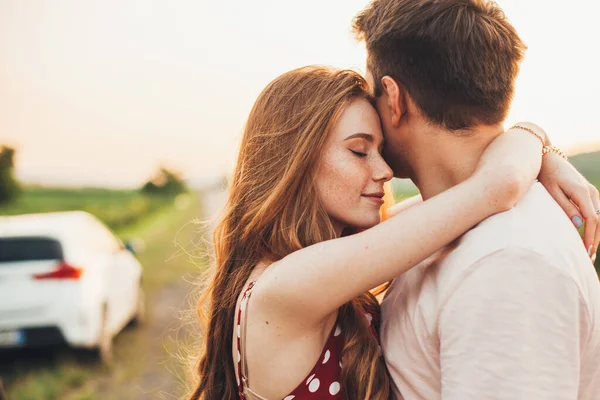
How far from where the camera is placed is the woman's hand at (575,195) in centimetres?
217

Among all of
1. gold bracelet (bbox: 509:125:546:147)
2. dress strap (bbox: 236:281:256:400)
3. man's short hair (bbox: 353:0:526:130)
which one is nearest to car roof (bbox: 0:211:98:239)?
dress strap (bbox: 236:281:256:400)

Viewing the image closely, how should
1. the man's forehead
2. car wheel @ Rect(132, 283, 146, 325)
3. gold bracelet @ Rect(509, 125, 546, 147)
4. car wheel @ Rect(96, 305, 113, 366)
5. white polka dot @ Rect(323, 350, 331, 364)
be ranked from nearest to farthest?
1. white polka dot @ Rect(323, 350, 331, 364)
2. gold bracelet @ Rect(509, 125, 546, 147)
3. the man's forehead
4. car wheel @ Rect(96, 305, 113, 366)
5. car wheel @ Rect(132, 283, 146, 325)

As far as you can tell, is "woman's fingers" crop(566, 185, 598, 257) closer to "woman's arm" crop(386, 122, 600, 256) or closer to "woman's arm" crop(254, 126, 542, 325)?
"woman's arm" crop(386, 122, 600, 256)

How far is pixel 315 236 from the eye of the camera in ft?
8.02

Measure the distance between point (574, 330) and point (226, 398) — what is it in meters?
1.61

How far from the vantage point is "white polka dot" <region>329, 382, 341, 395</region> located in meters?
2.19

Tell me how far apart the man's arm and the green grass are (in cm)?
3284

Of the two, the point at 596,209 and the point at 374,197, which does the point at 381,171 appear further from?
the point at 596,209

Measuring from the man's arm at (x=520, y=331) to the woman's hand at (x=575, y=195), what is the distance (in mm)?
598

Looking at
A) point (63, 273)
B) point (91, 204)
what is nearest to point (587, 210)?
point (63, 273)

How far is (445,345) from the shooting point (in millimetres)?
1796

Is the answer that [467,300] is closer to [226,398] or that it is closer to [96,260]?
[226,398]

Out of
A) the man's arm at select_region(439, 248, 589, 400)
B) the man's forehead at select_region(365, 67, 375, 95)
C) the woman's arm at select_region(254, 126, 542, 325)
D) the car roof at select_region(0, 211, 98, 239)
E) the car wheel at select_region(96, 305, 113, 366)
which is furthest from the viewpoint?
the car wheel at select_region(96, 305, 113, 366)

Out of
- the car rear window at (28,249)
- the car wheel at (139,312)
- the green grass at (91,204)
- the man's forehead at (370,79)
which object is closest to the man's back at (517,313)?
the man's forehead at (370,79)
